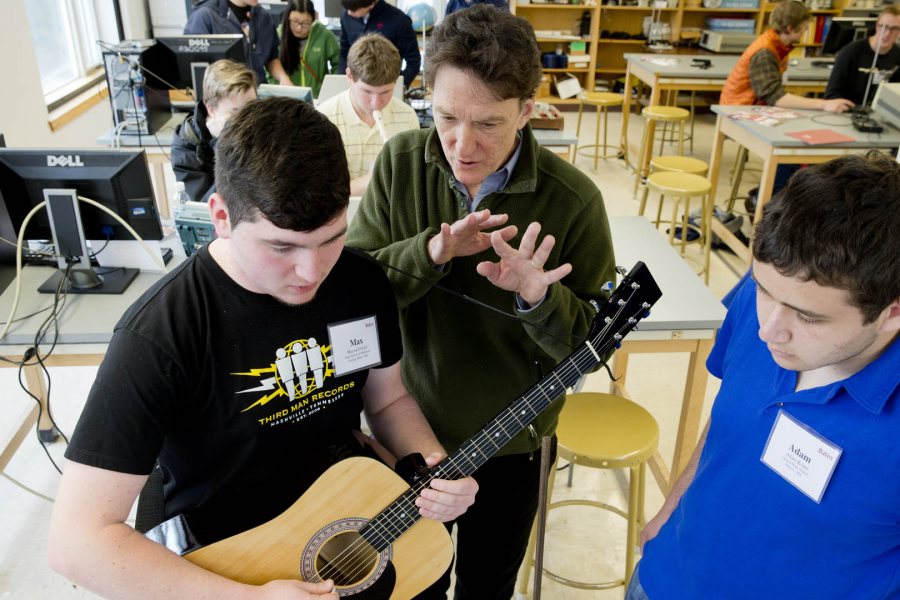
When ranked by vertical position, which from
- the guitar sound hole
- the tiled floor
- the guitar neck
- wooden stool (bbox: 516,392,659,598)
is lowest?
the tiled floor

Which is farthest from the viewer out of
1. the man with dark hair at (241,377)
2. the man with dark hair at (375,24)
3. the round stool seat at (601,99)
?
the round stool seat at (601,99)

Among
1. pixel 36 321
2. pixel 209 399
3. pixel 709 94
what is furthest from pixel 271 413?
pixel 709 94

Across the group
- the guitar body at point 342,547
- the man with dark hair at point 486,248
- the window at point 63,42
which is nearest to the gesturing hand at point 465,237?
the man with dark hair at point 486,248

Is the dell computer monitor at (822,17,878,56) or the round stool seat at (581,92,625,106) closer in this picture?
the dell computer monitor at (822,17,878,56)

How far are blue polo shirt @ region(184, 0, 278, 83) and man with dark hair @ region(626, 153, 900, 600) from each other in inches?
169

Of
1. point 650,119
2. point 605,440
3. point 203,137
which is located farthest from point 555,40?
point 605,440

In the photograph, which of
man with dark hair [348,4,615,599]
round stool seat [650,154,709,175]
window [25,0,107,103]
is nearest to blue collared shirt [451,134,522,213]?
man with dark hair [348,4,615,599]

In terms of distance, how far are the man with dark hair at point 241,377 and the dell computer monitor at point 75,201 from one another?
3.79 ft

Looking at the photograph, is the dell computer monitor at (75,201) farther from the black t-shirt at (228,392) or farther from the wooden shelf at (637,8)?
the wooden shelf at (637,8)

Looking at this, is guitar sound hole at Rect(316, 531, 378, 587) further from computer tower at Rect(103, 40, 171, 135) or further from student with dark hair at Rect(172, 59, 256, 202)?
computer tower at Rect(103, 40, 171, 135)

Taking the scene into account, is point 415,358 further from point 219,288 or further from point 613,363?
point 613,363

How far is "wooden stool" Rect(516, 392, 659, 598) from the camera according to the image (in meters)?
1.82

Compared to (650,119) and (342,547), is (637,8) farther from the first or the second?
(342,547)

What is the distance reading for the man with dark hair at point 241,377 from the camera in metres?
0.95
